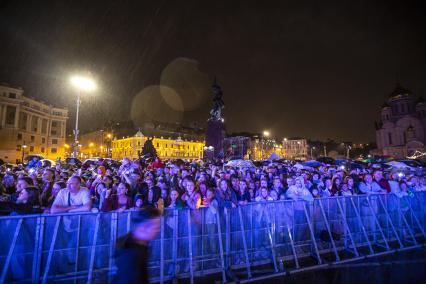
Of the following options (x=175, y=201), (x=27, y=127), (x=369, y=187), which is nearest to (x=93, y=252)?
(x=175, y=201)

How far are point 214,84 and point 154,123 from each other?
7536 cm

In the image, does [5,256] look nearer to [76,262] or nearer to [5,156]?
[76,262]

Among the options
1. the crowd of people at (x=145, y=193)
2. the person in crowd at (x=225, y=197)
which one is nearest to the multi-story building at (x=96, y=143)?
the crowd of people at (x=145, y=193)

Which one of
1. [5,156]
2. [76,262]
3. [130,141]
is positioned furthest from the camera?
[130,141]

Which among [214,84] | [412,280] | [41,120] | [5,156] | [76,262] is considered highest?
[41,120]

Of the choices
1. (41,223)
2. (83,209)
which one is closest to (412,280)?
(83,209)

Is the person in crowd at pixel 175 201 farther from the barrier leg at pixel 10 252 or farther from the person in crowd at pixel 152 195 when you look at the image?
the barrier leg at pixel 10 252

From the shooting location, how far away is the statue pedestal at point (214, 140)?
26141 mm

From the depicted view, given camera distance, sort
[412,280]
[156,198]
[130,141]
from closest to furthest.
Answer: [412,280], [156,198], [130,141]

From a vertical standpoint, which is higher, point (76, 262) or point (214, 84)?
point (214, 84)

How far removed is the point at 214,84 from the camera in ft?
102

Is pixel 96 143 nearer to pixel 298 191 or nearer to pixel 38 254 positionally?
pixel 298 191

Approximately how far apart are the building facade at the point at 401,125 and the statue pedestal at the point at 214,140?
177ft

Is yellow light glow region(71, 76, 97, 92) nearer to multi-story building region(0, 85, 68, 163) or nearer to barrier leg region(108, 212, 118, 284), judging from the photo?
barrier leg region(108, 212, 118, 284)
